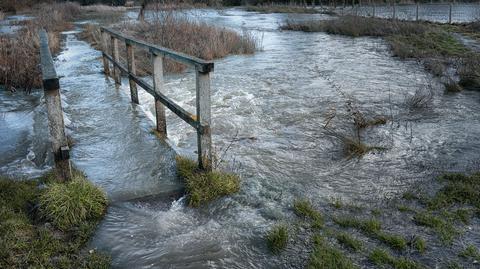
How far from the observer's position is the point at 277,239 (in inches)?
169

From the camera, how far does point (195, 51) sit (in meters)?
16.0

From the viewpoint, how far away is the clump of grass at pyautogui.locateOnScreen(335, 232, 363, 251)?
13.9ft

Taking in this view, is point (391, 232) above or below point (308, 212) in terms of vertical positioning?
below

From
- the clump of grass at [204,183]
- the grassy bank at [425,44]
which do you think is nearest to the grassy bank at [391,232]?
the clump of grass at [204,183]

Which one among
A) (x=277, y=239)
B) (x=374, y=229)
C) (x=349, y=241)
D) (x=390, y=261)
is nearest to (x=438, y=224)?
(x=374, y=229)

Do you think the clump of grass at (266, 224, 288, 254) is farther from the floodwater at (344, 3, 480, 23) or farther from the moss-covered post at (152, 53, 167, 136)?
the floodwater at (344, 3, 480, 23)

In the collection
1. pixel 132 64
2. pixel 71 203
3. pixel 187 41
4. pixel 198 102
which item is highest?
pixel 187 41

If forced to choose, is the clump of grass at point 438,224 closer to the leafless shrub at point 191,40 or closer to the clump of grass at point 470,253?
the clump of grass at point 470,253

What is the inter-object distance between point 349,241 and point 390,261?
0.44 m

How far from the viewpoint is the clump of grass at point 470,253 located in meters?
4.15

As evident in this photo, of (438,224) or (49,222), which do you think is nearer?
(49,222)

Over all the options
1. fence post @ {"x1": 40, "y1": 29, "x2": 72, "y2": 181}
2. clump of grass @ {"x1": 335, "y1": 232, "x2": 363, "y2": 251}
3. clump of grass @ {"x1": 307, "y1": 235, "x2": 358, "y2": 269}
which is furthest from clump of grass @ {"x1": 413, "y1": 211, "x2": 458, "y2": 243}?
fence post @ {"x1": 40, "y1": 29, "x2": 72, "y2": 181}

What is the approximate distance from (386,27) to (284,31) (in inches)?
267

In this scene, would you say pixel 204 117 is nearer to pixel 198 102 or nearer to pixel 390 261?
pixel 198 102
